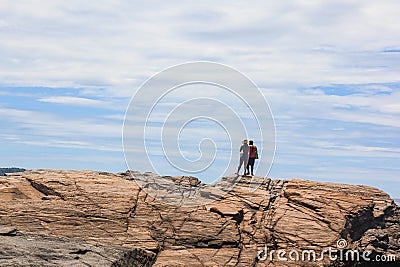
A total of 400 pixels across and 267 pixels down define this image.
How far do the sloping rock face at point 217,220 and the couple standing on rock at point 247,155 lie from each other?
8.17 feet

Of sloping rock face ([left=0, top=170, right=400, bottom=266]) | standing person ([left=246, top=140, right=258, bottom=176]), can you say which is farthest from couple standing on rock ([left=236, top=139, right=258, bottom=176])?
sloping rock face ([left=0, top=170, right=400, bottom=266])

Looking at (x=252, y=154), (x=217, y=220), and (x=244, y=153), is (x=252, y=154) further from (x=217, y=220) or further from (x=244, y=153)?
(x=217, y=220)

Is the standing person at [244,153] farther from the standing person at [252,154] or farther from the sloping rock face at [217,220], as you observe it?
the sloping rock face at [217,220]

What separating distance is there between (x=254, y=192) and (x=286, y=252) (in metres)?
6.01

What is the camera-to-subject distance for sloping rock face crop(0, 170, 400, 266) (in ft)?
103

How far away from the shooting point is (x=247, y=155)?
39.5m

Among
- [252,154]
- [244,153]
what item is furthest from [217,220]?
[244,153]

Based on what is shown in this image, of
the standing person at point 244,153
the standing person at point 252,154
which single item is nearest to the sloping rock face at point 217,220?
the standing person at point 252,154

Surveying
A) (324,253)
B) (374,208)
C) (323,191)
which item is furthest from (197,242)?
(374,208)

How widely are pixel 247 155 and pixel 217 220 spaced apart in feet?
23.5

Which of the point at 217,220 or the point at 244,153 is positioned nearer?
the point at 217,220

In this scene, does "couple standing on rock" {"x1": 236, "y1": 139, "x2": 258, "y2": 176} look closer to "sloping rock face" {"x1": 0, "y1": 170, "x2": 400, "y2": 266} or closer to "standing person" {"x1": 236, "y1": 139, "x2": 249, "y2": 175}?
"standing person" {"x1": 236, "y1": 139, "x2": 249, "y2": 175}

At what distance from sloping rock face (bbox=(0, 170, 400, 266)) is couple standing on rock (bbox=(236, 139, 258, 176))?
8.17 ft

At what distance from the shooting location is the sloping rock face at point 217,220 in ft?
103
